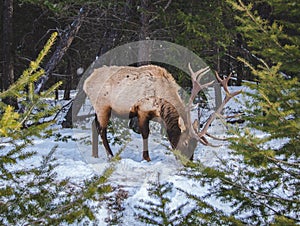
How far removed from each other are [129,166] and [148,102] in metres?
1.18

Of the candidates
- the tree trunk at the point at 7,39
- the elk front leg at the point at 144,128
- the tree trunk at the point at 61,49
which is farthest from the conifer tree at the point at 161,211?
the tree trunk at the point at 7,39

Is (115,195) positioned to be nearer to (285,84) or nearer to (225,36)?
(285,84)

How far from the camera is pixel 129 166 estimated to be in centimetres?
676

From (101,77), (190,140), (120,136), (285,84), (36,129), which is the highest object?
(285,84)

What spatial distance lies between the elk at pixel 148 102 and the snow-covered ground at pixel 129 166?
1.26ft

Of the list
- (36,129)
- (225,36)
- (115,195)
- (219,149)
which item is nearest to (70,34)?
(225,36)

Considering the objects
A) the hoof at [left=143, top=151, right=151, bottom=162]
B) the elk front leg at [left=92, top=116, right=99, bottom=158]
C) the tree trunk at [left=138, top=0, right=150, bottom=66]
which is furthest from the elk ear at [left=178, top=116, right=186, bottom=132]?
the tree trunk at [left=138, top=0, right=150, bottom=66]

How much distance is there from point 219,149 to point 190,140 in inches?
58.4

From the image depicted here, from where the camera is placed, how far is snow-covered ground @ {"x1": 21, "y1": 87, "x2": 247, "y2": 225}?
5250 millimetres

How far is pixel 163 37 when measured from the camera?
9.06 m

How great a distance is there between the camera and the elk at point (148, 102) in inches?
267

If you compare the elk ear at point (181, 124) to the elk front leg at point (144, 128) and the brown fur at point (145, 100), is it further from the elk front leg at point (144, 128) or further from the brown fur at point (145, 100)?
the elk front leg at point (144, 128)

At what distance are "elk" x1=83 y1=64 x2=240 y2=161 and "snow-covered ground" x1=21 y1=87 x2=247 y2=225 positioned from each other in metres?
0.38

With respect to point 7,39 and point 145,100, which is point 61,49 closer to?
point 7,39
